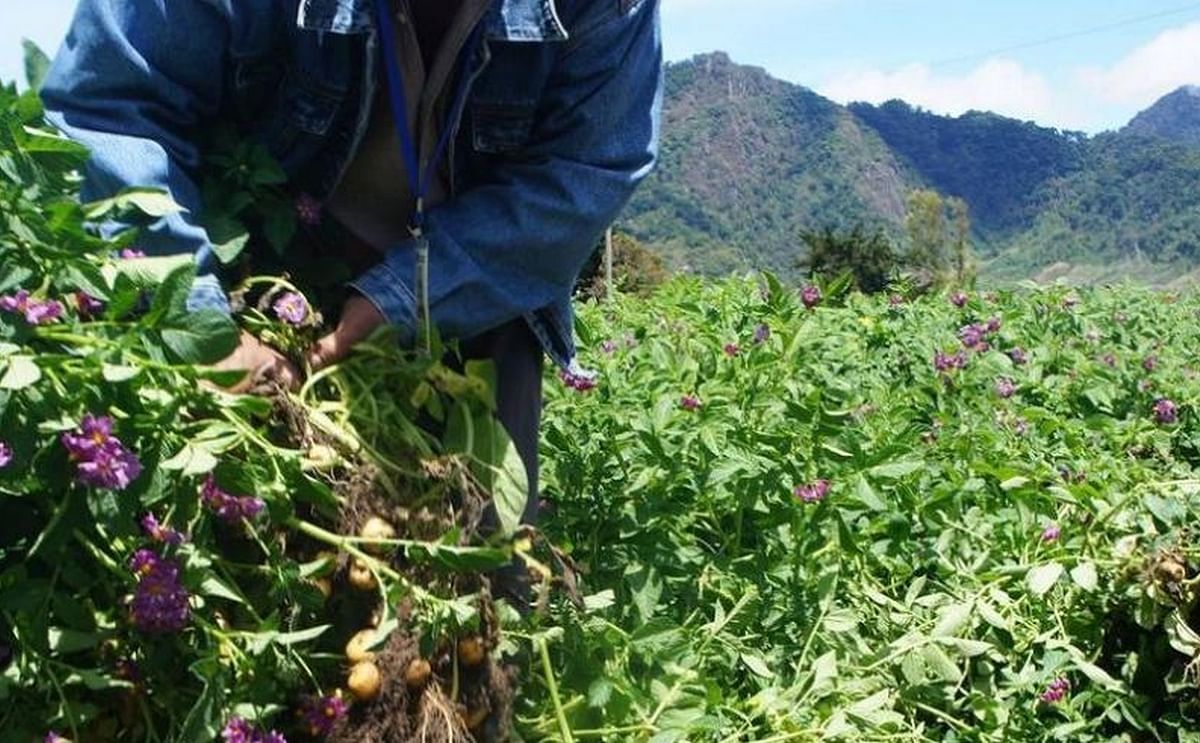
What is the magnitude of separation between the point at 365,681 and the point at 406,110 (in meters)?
0.68

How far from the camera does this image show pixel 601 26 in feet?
6.05

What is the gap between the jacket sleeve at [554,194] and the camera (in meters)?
1.82

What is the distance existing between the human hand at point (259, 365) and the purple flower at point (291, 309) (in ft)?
0.13

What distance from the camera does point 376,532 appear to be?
1.55 m

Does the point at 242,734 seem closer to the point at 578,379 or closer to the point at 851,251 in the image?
the point at 578,379

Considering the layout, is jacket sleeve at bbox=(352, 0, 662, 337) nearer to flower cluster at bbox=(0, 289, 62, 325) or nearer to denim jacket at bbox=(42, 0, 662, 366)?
denim jacket at bbox=(42, 0, 662, 366)

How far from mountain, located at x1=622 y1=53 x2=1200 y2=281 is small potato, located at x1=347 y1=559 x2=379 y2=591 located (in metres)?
86.8

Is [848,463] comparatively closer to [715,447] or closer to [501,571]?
[715,447]

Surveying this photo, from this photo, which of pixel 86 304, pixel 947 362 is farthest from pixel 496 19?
pixel 947 362

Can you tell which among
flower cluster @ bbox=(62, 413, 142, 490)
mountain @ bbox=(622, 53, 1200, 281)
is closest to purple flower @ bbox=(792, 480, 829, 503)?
flower cluster @ bbox=(62, 413, 142, 490)

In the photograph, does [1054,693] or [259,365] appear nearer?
[259,365]

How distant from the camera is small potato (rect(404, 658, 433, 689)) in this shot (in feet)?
5.10

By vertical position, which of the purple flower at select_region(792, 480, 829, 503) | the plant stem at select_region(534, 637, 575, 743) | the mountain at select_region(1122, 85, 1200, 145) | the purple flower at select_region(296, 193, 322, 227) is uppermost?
the mountain at select_region(1122, 85, 1200, 145)

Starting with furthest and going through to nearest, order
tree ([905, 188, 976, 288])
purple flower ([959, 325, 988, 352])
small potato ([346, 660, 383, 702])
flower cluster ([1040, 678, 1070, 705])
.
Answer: tree ([905, 188, 976, 288]) → purple flower ([959, 325, 988, 352]) → flower cluster ([1040, 678, 1070, 705]) → small potato ([346, 660, 383, 702])
